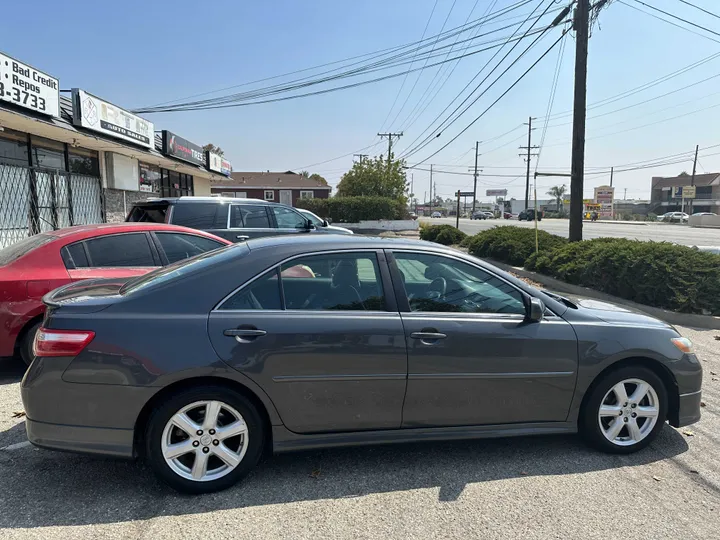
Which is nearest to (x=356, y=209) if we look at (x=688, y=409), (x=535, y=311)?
(x=688, y=409)

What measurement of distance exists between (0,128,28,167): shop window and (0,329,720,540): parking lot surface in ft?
30.8

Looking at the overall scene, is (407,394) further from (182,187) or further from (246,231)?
(182,187)

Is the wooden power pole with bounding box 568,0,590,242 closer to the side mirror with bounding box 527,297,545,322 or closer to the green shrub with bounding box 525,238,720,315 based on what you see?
the green shrub with bounding box 525,238,720,315

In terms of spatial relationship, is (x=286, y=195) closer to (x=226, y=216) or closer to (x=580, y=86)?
(x=580, y=86)

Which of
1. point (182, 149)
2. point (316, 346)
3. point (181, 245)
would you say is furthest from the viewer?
point (182, 149)

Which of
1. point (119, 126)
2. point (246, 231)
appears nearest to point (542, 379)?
point (246, 231)

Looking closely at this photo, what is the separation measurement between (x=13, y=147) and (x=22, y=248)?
→ 25.6 ft

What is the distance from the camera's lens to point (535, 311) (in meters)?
3.34

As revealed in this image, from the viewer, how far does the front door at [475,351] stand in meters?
3.23

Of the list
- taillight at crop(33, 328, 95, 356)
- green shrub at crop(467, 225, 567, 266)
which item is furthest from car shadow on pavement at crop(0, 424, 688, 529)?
green shrub at crop(467, 225, 567, 266)

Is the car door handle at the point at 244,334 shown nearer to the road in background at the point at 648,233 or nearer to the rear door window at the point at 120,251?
the rear door window at the point at 120,251

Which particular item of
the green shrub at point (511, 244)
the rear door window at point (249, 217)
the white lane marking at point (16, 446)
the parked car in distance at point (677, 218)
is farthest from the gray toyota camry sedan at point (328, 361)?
the parked car in distance at point (677, 218)

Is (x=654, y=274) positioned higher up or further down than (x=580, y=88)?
further down

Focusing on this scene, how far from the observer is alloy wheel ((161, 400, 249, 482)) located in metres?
2.93
